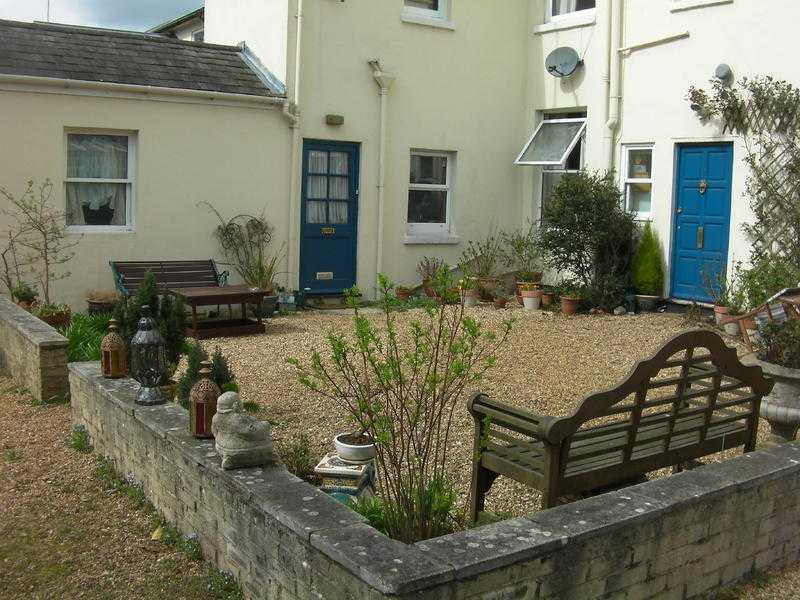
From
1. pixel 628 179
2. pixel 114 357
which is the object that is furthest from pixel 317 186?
pixel 114 357

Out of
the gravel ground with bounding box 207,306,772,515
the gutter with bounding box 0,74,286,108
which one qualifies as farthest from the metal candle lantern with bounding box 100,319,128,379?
the gutter with bounding box 0,74,286,108

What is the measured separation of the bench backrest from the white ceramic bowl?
703cm

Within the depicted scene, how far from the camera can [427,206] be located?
1485 cm

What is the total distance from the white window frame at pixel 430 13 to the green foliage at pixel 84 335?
6646 millimetres

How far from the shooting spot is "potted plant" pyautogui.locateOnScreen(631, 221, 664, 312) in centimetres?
1280

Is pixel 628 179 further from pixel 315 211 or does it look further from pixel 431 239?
pixel 315 211

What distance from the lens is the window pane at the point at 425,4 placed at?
47.4 feet

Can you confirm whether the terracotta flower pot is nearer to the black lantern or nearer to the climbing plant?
the climbing plant

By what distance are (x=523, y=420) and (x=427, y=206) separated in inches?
412

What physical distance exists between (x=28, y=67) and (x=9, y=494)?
24.1 feet

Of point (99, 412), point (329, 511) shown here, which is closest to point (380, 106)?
point (99, 412)

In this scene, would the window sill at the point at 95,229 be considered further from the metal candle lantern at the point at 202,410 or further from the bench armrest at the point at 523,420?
the bench armrest at the point at 523,420

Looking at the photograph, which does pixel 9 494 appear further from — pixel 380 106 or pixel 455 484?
pixel 380 106

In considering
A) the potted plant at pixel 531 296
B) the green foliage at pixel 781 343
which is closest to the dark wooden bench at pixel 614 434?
the green foliage at pixel 781 343
